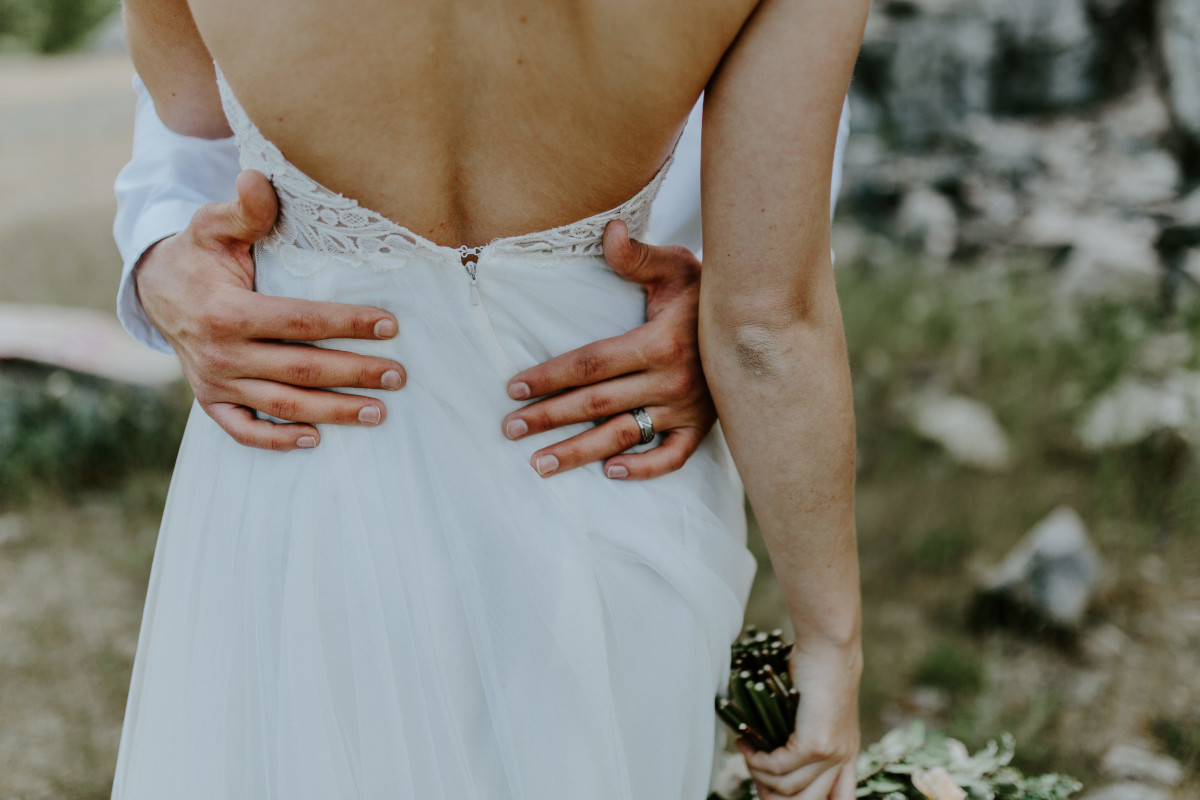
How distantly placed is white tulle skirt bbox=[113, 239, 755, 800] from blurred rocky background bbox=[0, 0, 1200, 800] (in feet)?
6.52

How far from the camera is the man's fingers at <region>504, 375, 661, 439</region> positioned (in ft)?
3.80

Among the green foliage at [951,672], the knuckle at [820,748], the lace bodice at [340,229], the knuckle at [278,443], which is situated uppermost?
the lace bodice at [340,229]

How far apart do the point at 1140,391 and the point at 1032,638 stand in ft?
4.87

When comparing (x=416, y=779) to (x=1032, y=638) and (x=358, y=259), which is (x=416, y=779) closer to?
(x=358, y=259)

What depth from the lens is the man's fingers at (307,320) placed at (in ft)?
3.60

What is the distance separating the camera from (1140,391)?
4.00 meters

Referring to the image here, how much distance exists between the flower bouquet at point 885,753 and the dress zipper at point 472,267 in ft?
Result: 2.30

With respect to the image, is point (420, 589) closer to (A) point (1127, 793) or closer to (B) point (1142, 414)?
(A) point (1127, 793)

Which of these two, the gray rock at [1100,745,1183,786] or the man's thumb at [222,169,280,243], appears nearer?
the man's thumb at [222,169,280,243]

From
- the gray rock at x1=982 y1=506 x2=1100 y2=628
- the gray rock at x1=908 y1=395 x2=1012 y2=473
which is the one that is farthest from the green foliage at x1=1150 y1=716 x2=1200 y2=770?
the gray rock at x1=908 y1=395 x2=1012 y2=473

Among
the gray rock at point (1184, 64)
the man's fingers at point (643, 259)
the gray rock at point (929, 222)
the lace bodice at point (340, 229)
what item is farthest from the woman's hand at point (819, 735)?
the gray rock at point (1184, 64)

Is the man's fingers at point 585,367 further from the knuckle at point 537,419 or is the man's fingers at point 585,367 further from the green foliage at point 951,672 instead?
the green foliage at point 951,672

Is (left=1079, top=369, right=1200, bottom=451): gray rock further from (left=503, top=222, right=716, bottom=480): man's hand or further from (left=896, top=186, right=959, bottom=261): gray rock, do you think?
(left=503, top=222, right=716, bottom=480): man's hand

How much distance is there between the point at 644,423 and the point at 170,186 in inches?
33.5
